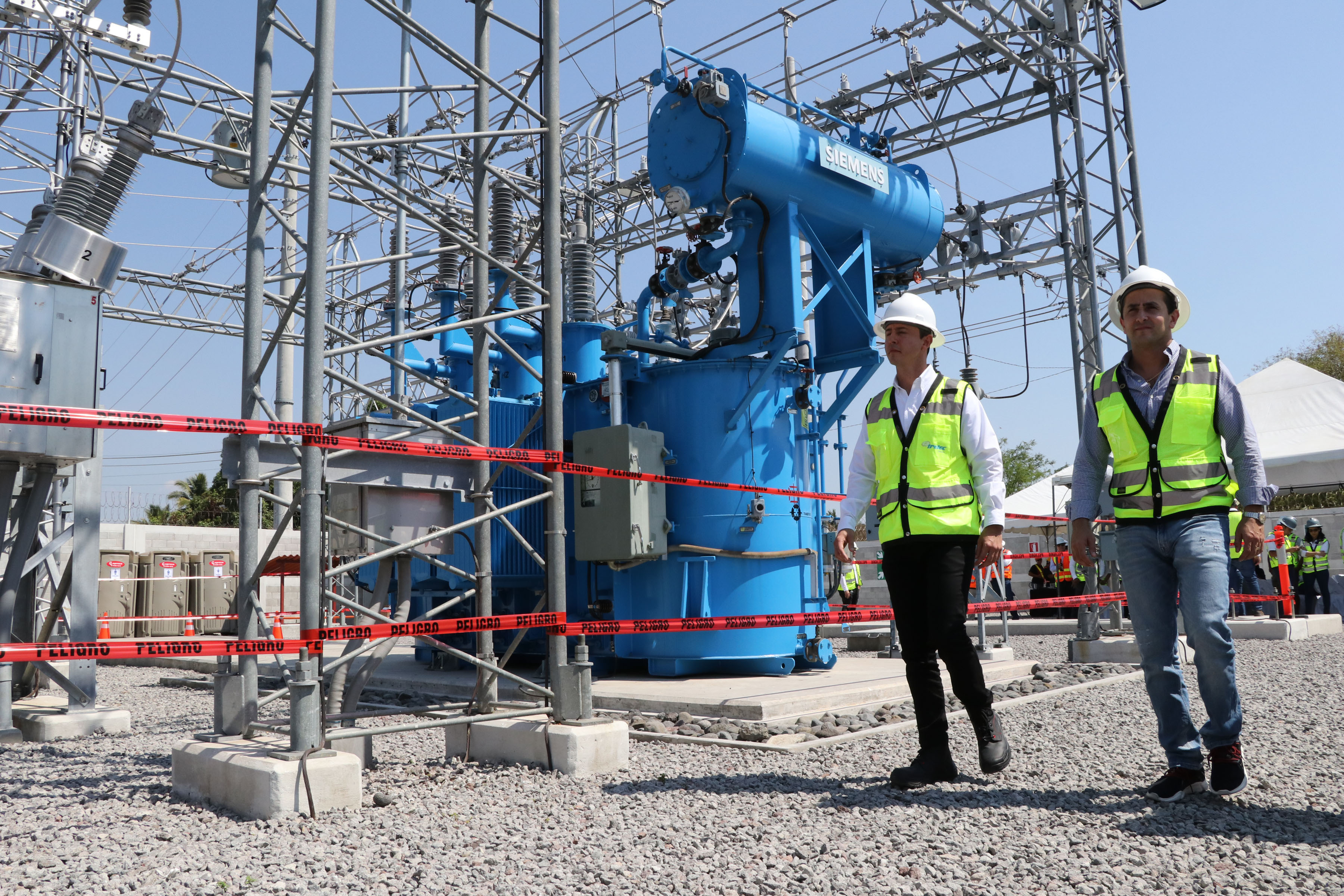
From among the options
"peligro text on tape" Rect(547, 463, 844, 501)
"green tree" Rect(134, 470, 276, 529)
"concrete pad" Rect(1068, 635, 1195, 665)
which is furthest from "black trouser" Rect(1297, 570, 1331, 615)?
"green tree" Rect(134, 470, 276, 529)

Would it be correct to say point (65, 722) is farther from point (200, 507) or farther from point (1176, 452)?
point (200, 507)

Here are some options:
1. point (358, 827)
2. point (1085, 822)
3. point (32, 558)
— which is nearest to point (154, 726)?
point (32, 558)

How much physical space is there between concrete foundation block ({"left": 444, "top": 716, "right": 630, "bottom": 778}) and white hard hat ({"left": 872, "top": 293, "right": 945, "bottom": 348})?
2.35m

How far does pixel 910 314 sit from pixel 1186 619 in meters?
1.69

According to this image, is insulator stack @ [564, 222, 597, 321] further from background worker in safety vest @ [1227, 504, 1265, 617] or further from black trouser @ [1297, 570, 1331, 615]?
black trouser @ [1297, 570, 1331, 615]

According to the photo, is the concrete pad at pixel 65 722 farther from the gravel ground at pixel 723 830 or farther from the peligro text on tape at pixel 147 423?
the peligro text on tape at pixel 147 423

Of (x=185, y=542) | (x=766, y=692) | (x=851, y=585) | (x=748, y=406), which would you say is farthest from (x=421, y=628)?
(x=185, y=542)

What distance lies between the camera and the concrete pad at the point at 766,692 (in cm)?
642

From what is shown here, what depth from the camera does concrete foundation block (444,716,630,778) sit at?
15.5 feet

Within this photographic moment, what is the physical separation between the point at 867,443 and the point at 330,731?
2738mm

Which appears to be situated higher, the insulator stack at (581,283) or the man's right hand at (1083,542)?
the insulator stack at (581,283)

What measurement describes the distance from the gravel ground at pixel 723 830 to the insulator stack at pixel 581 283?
6.61 metres

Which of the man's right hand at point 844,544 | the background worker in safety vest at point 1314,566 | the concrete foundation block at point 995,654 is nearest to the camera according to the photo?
the man's right hand at point 844,544

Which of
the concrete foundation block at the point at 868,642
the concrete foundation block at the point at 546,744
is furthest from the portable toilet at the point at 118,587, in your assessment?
the concrete foundation block at the point at 546,744
